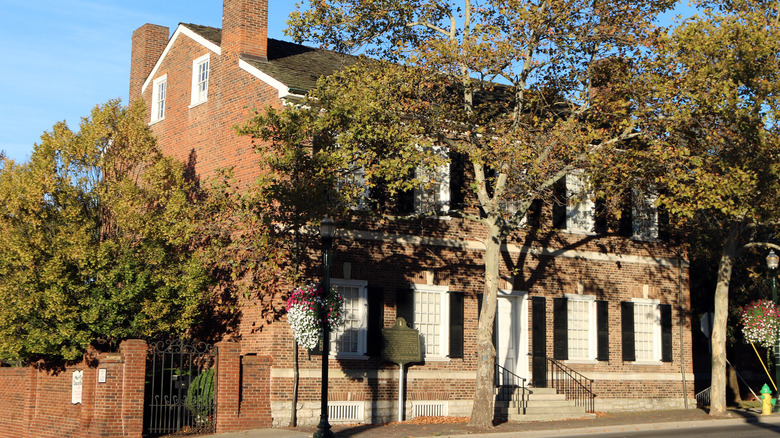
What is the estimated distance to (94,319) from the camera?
58.8 feet

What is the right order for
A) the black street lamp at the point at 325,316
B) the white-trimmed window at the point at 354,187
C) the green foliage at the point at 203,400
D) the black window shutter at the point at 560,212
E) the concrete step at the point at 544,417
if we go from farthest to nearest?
1. the black window shutter at the point at 560,212
2. the concrete step at the point at 544,417
3. the green foliage at the point at 203,400
4. the white-trimmed window at the point at 354,187
5. the black street lamp at the point at 325,316

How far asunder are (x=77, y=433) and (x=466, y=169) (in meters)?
11.2

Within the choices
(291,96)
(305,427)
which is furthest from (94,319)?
(291,96)

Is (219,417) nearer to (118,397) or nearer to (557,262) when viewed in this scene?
(118,397)

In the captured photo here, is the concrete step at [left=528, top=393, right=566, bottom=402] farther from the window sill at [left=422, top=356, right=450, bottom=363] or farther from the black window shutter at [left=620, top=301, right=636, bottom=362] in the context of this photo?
the black window shutter at [left=620, top=301, right=636, bottom=362]

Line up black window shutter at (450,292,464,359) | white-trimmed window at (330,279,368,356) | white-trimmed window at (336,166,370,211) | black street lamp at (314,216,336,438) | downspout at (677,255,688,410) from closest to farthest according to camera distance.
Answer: black street lamp at (314,216,336,438)
white-trimmed window at (336,166,370,211)
white-trimmed window at (330,279,368,356)
black window shutter at (450,292,464,359)
downspout at (677,255,688,410)

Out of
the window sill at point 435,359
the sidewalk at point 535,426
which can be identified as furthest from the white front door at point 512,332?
the sidewalk at point 535,426

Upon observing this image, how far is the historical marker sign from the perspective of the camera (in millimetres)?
20422

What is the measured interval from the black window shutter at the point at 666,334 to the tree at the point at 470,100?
8.00 m

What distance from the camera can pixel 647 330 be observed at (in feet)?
84.8

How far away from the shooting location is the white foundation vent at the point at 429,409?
21.0 metres

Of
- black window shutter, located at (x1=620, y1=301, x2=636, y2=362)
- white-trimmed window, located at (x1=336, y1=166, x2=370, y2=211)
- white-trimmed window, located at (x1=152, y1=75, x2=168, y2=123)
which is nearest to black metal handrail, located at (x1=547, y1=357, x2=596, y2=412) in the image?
black window shutter, located at (x1=620, y1=301, x2=636, y2=362)

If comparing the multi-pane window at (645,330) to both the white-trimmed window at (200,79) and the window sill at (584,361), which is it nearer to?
the window sill at (584,361)

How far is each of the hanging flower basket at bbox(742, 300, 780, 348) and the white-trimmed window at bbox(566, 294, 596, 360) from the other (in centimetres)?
426
